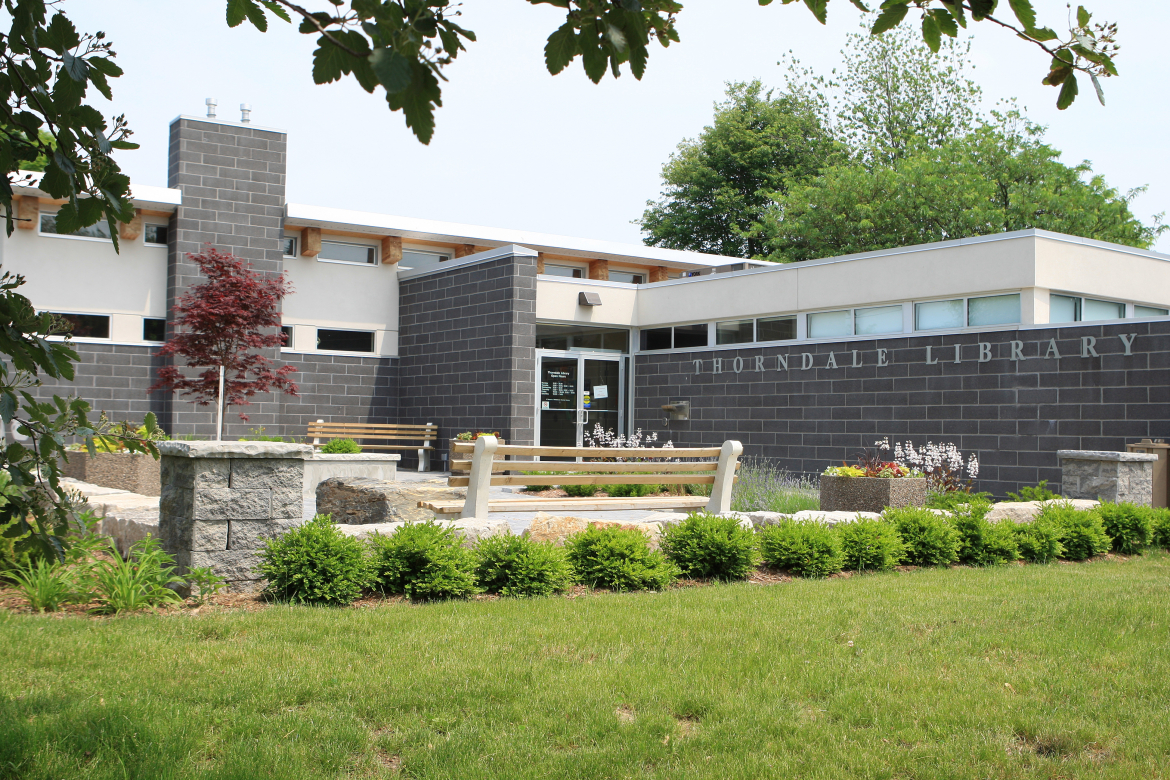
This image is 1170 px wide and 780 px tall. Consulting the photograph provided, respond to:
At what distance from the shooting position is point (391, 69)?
5.57ft

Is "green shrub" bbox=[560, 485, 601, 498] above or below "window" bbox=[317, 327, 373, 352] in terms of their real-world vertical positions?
below

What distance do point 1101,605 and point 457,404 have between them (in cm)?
1314

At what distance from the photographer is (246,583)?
574 cm

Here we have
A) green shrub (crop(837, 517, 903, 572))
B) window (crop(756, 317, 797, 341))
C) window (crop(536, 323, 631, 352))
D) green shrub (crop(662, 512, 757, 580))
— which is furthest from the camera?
window (crop(536, 323, 631, 352))

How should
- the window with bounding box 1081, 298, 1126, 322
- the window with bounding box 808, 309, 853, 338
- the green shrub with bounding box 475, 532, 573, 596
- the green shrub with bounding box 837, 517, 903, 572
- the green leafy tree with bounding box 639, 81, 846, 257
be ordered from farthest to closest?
the green leafy tree with bounding box 639, 81, 846, 257 → the window with bounding box 808, 309, 853, 338 → the window with bounding box 1081, 298, 1126, 322 → the green shrub with bounding box 837, 517, 903, 572 → the green shrub with bounding box 475, 532, 573, 596

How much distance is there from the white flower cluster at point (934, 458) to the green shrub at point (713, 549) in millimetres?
5079

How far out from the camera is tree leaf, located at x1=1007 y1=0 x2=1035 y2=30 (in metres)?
2.31

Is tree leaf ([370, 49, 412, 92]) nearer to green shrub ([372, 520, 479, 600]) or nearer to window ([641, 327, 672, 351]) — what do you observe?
green shrub ([372, 520, 479, 600])

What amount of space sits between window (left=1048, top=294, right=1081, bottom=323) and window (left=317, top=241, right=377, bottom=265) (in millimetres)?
12488

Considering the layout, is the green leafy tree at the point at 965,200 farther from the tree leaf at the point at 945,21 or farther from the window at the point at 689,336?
the tree leaf at the point at 945,21

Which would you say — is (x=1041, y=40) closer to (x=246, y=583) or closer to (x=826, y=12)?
(x=826, y=12)

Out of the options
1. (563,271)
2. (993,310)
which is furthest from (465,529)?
(563,271)

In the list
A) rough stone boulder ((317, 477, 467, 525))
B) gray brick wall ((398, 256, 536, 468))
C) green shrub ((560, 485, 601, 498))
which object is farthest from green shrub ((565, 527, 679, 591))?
gray brick wall ((398, 256, 536, 468))

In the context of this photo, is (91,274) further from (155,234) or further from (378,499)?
(378,499)
